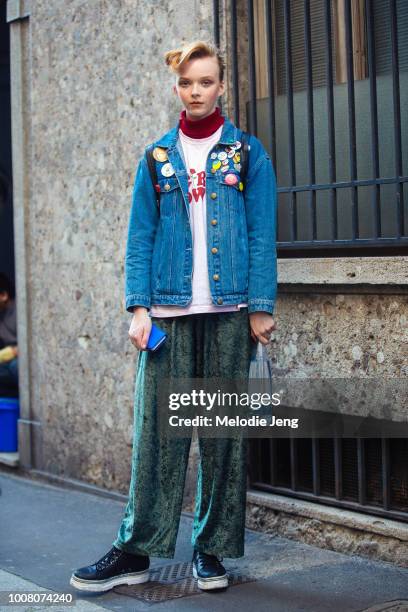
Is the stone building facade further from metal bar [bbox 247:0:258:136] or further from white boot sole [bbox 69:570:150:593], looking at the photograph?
white boot sole [bbox 69:570:150:593]

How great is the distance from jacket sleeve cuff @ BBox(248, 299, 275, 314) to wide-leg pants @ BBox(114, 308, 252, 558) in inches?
3.2

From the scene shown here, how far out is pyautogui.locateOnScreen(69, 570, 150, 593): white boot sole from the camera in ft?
14.4

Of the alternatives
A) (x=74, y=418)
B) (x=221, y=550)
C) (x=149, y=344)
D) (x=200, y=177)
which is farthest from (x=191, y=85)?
(x=74, y=418)

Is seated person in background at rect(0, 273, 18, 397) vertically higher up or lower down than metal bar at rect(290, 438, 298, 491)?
higher up

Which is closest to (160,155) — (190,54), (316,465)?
(190,54)

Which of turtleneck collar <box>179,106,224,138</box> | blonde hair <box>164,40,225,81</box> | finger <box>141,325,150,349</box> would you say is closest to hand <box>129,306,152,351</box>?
finger <box>141,325,150,349</box>

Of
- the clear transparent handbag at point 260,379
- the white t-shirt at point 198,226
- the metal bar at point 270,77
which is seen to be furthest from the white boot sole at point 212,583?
the metal bar at point 270,77

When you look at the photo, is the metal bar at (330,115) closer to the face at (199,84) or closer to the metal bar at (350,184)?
the metal bar at (350,184)

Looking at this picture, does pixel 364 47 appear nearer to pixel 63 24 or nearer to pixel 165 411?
pixel 165 411

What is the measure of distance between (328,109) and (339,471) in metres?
1.66

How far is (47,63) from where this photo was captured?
6.97 m

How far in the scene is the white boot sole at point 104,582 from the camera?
4402mm

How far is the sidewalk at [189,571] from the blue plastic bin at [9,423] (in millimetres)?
1552

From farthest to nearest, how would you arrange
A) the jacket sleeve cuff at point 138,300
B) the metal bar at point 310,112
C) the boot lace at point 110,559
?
the metal bar at point 310,112
the boot lace at point 110,559
the jacket sleeve cuff at point 138,300
